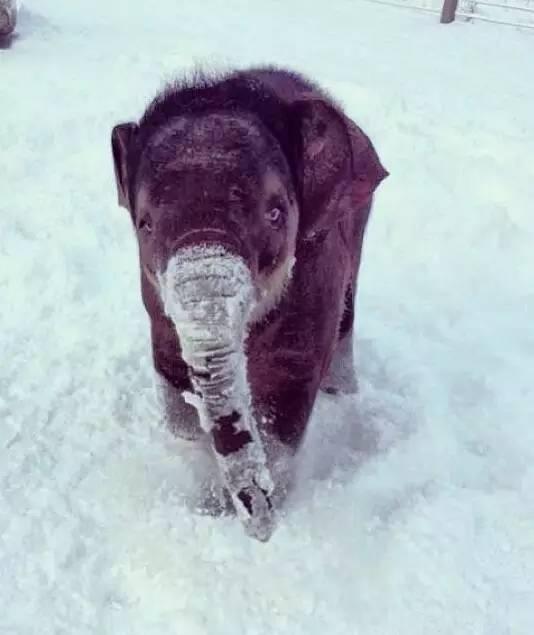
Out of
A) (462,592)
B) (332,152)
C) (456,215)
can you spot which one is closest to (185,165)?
(332,152)

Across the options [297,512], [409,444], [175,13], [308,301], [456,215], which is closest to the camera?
[308,301]

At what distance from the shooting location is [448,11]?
376 inches

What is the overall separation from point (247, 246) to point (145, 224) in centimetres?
27

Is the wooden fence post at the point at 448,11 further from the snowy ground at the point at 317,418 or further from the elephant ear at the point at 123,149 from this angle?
the elephant ear at the point at 123,149

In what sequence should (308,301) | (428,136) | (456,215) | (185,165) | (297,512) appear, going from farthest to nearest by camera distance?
(428,136) → (456,215) → (297,512) → (308,301) → (185,165)

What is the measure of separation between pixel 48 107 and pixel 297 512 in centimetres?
406

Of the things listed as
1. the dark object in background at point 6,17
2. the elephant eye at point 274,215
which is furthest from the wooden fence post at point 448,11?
the elephant eye at point 274,215

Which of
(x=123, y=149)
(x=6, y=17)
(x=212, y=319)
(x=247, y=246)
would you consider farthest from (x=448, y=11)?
(x=212, y=319)

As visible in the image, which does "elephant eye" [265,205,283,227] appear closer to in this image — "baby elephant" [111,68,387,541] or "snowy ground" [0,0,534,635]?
"baby elephant" [111,68,387,541]

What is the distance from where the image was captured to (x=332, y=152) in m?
2.18

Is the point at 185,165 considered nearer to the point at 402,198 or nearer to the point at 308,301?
the point at 308,301

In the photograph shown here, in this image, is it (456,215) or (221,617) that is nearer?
(221,617)

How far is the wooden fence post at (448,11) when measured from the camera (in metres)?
9.52

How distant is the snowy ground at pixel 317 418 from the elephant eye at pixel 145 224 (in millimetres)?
1006
